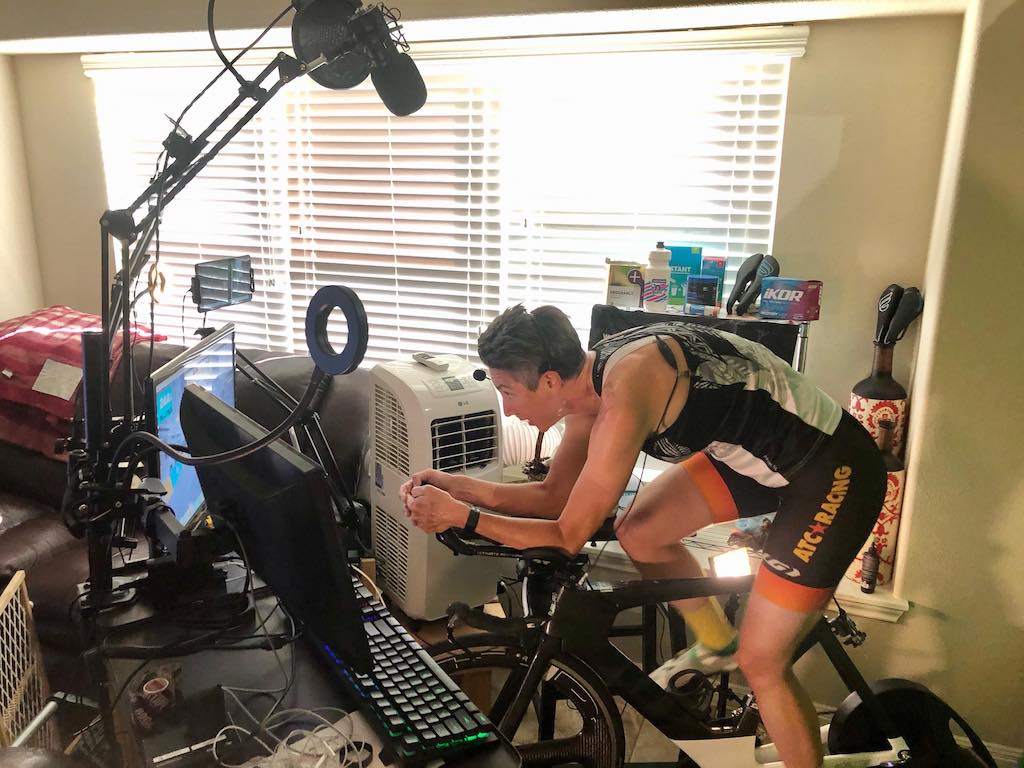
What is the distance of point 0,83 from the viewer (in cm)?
305

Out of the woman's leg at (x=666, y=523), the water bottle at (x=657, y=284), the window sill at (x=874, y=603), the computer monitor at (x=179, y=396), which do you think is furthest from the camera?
the water bottle at (x=657, y=284)

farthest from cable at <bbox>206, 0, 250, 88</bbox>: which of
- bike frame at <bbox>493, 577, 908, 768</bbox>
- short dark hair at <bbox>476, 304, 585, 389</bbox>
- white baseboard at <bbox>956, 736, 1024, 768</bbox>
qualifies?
white baseboard at <bbox>956, 736, 1024, 768</bbox>

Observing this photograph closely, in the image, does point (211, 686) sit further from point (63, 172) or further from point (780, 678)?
point (63, 172)

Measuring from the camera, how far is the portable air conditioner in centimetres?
189

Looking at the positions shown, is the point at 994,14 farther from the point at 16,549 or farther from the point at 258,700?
the point at 16,549

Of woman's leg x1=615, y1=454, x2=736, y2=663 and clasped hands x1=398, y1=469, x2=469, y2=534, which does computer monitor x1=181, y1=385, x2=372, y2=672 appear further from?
woman's leg x1=615, y1=454, x2=736, y2=663

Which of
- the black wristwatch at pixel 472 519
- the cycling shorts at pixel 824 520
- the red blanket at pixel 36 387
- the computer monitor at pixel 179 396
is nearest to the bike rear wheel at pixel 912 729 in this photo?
the cycling shorts at pixel 824 520

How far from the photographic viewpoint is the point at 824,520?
1546 mm

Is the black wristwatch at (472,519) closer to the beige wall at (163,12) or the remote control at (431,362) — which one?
the remote control at (431,362)

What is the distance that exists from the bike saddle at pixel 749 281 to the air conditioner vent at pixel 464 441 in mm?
765

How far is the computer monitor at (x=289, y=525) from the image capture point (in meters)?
0.86

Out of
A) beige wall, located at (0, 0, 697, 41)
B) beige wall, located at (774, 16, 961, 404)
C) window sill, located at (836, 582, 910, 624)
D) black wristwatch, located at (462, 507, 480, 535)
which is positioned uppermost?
beige wall, located at (0, 0, 697, 41)

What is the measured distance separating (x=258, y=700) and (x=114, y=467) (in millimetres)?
380

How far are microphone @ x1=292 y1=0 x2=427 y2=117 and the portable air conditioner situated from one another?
0.94m
